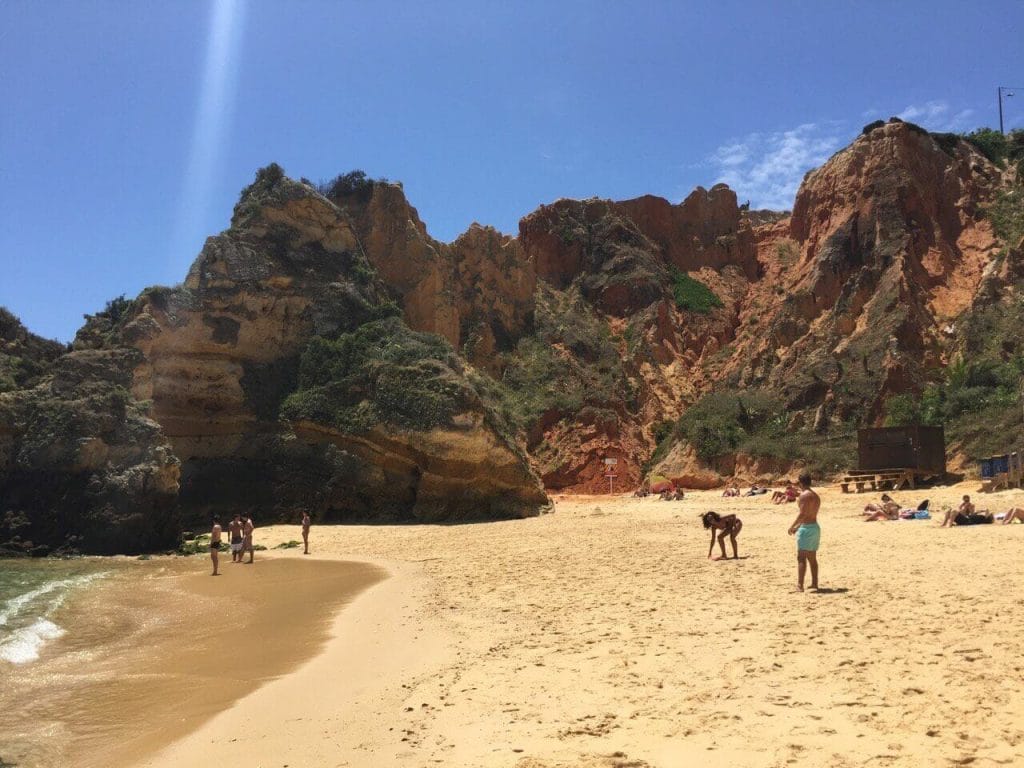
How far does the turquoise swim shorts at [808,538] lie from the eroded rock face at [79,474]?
17986mm

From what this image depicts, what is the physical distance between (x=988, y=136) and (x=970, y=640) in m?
51.0

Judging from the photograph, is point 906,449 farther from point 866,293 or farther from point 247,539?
point 247,539

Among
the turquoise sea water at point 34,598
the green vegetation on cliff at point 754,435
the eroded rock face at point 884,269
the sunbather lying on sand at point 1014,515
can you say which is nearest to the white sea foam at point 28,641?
the turquoise sea water at point 34,598

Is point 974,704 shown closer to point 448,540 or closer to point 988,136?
point 448,540

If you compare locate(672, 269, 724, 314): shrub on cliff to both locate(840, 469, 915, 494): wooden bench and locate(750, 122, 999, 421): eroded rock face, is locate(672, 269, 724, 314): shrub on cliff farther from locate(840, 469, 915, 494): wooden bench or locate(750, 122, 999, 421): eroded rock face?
locate(840, 469, 915, 494): wooden bench

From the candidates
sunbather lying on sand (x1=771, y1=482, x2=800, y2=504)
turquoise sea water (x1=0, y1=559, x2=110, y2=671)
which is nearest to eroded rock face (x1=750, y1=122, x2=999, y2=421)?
sunbather lying on sand (x1=771, y1=482, x2=800, y2=504)

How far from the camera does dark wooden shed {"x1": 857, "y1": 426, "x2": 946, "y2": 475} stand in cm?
2477

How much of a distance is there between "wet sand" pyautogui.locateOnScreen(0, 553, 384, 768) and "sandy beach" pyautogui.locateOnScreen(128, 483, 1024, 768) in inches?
20.1

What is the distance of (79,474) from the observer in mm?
20359

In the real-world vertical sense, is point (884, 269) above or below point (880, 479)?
above

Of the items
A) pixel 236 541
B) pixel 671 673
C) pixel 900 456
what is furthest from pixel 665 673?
pixel 900 456

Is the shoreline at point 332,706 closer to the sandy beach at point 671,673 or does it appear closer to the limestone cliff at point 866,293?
the sandy beach at point 671,673

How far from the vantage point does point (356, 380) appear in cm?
2867

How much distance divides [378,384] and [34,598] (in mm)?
16488
